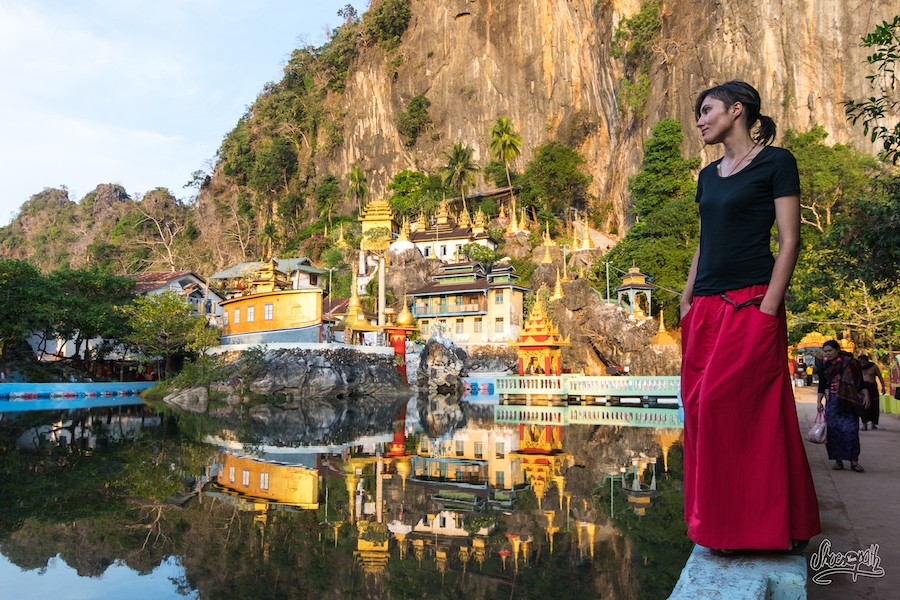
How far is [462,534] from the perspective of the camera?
5082 mm

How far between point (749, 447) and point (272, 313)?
26.5 meters

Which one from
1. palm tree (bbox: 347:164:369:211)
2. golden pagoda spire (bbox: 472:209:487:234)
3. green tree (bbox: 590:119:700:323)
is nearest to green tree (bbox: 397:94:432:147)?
palm tree (bbox: 347:164:369:211)

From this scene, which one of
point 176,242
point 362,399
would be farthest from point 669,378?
point 176,242

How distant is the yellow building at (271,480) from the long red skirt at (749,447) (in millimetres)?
4113

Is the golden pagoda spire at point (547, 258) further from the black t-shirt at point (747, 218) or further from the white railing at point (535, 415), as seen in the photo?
the black t-shirt at point (747, 218)

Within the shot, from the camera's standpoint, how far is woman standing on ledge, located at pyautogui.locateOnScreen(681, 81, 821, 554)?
283cm

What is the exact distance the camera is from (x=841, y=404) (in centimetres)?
686

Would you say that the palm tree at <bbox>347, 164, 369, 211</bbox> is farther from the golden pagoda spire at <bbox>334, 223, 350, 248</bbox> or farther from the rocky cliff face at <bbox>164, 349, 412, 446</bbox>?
the rocky cliff face at <bbox>164, 349, 412, 446</bbox>

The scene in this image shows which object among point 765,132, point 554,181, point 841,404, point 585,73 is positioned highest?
point 585,73

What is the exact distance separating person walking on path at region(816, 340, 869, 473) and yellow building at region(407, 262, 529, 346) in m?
30.6

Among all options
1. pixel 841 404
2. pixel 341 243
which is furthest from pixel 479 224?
pixel 841 404

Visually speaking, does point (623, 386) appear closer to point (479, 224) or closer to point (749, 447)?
point (749, 447)

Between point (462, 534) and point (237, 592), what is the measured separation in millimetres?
1759

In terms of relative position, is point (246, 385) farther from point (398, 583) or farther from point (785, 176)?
point (785, 176)
